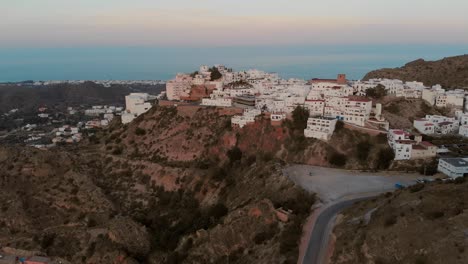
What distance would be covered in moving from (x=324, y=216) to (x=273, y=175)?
27.4 ft

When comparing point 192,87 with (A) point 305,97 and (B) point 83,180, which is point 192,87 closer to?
(A) point 305,97

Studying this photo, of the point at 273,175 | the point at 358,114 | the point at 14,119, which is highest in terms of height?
the point at 358,114

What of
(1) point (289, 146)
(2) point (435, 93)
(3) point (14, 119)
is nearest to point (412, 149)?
(1) point (289, 146)

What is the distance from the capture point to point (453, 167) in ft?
95.8

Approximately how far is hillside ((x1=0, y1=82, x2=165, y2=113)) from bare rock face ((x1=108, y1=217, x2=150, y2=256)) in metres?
122

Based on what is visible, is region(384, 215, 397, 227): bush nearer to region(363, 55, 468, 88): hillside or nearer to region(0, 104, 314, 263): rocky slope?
region(0, 104, 314, 263): rocky slope

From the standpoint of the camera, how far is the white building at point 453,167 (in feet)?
Result: 94.2

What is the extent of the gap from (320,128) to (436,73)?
44.9 metres

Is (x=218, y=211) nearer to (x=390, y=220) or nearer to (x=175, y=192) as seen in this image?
(x=175, y=192)

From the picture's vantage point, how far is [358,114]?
40.1m

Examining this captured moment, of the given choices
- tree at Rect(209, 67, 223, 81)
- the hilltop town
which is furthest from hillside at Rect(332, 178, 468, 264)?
tree at Rect(209, 67, 223, 81)

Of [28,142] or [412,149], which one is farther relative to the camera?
[28,142]

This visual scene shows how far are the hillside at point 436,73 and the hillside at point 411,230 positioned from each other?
50.3m

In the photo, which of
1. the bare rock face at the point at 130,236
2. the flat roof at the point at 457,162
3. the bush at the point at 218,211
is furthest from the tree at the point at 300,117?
the bare rock face at the point at 130,236
